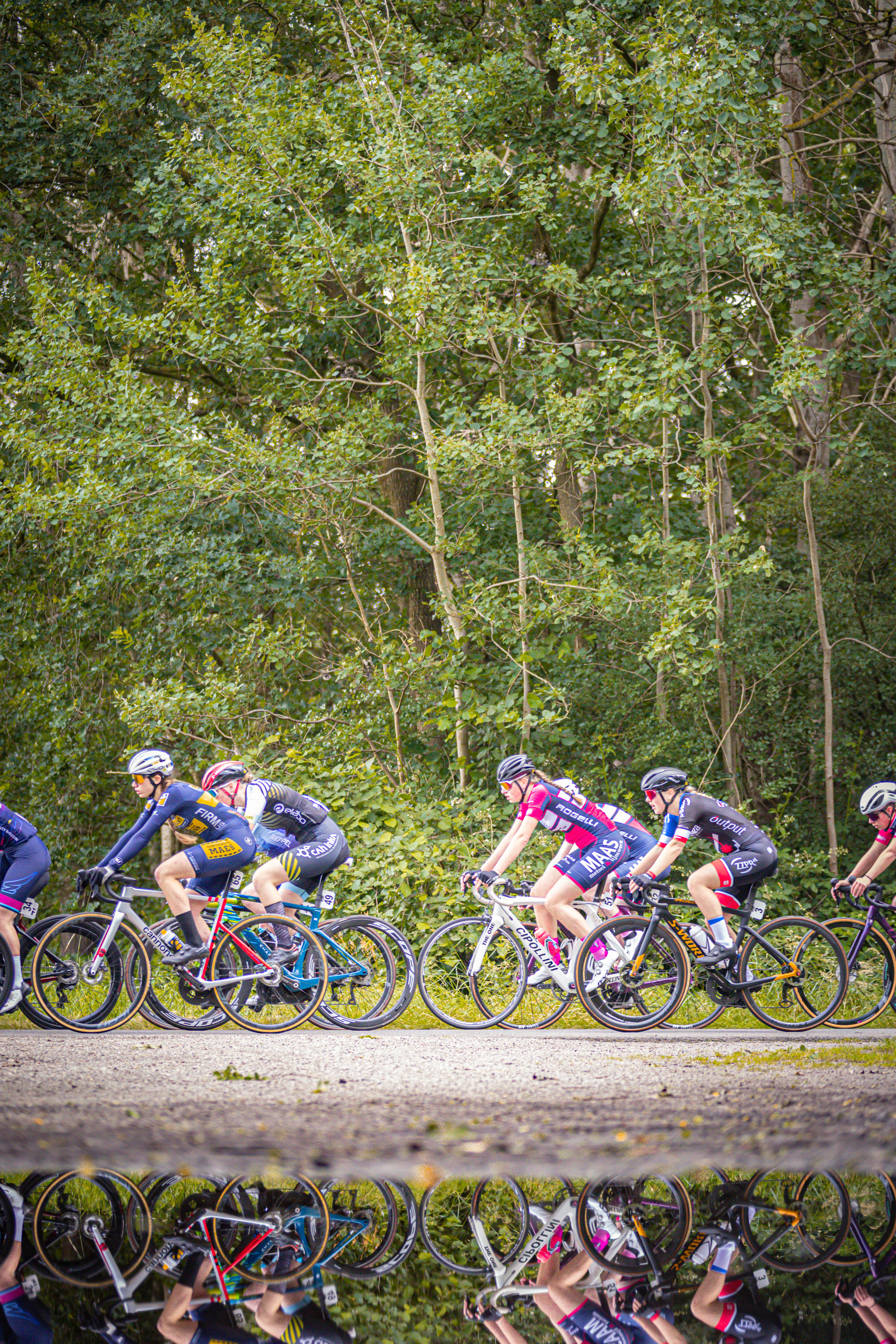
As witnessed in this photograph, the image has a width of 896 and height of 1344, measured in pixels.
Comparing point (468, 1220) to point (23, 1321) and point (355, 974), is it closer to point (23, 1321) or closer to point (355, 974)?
point (23, 1321)

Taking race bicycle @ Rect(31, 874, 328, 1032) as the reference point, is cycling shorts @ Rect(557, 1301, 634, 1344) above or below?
above

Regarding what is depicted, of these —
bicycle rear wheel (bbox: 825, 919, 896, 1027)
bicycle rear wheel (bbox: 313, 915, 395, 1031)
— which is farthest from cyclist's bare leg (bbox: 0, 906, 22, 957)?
bicycle rear wheel (bbox: 825, 919, 896, 1027)

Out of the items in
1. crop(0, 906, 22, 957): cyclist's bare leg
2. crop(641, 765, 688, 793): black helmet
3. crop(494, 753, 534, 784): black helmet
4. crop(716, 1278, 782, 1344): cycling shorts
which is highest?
crop(716, 1278, 782, 1344): cycling shorts

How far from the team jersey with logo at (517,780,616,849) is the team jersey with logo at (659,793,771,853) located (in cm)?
50

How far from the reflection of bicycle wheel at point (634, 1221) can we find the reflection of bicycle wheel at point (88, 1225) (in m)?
1.41

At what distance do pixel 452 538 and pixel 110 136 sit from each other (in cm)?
787

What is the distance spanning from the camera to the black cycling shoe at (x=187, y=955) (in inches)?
321

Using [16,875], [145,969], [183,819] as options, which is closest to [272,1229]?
[145,969]

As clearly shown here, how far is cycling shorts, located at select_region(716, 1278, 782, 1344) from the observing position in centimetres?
286

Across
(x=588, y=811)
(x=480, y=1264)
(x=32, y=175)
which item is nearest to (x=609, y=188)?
(x=588, y=811)

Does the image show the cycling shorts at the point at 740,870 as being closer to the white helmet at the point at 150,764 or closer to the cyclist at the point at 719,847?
the cyclist at the point at 719,847

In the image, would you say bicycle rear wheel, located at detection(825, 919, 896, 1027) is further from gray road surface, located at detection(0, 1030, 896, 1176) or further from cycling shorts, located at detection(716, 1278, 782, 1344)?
cycling shorts, located at detection(716, 1278, 782, 1344)

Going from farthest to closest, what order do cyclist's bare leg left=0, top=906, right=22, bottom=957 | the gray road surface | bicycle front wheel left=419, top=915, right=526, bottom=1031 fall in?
bicycle front wheel left=419, top=915, right=526, bottom=1031 < cyclist's bare leg left=0, top=906, right=22, bottom=957 < the gray road surface

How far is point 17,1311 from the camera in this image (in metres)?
3.07
